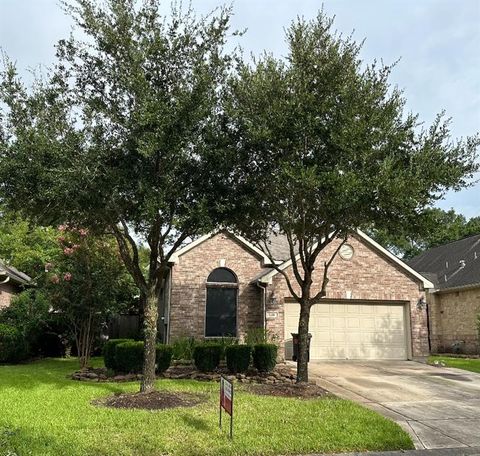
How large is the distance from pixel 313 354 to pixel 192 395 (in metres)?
8.20

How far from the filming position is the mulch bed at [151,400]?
9008mm

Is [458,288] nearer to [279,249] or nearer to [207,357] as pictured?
[279,249]

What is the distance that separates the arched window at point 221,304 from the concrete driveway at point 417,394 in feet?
11.7

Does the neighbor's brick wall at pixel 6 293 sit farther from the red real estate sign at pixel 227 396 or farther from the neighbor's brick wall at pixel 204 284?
the red real estate sign at pixel 227 396

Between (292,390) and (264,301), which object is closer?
(292,390)

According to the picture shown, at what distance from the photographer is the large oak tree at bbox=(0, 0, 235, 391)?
880cm

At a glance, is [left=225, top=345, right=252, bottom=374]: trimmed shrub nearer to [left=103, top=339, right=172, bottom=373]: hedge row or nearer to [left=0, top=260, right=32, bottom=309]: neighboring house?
[left=103, top=339, right=172, bottom=373]: hedge row

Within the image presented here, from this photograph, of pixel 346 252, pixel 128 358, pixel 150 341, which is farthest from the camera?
pixel 346 252

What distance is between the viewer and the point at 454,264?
25.8 metres

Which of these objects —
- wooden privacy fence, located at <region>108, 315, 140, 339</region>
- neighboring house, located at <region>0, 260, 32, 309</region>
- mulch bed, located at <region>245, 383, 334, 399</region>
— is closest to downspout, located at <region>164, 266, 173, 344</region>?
wooden privacy fence, located at <region>108, 315, 140, 339</region>

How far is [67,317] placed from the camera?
618 inches

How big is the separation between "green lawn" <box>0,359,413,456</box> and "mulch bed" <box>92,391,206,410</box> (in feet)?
1.07

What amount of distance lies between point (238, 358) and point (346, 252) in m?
7.11

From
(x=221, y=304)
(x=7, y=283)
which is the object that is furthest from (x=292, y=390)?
(x=7, y=283)
